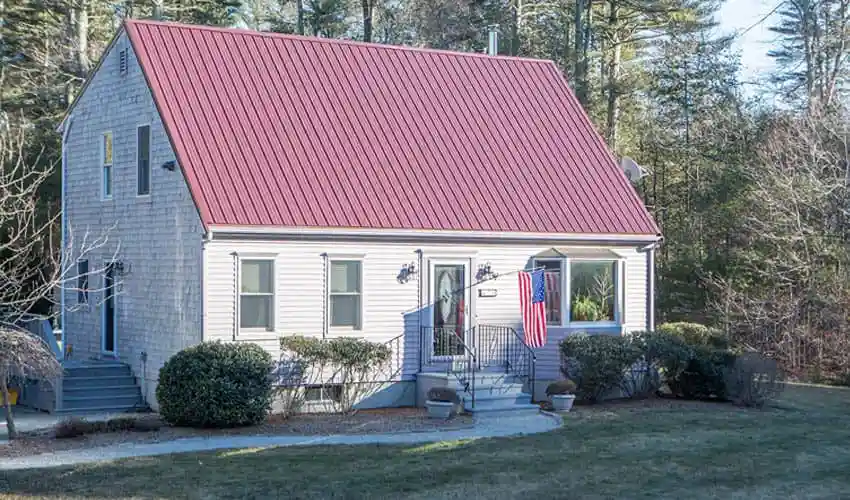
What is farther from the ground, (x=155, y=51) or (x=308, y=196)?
(x=155, y=51)

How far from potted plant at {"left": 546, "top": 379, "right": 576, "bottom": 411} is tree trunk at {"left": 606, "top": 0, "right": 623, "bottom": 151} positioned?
19.9m

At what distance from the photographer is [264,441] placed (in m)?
18.7

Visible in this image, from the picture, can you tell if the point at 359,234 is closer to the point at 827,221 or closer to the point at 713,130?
the point at 827,221

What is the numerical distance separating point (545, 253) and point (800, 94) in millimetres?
21012

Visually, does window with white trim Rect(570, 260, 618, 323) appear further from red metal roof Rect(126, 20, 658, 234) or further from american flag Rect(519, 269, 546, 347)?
american flag Rect(519, 269, 546, 347)

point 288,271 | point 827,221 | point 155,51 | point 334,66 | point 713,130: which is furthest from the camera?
point 713,130

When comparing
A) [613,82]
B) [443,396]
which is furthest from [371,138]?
[613,82]

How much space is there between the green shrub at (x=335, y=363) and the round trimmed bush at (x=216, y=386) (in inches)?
59.3

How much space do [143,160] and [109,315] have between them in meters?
3.34

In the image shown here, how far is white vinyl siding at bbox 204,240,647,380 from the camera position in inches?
859

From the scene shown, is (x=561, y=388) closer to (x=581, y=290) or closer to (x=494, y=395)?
(x=494, y=395)

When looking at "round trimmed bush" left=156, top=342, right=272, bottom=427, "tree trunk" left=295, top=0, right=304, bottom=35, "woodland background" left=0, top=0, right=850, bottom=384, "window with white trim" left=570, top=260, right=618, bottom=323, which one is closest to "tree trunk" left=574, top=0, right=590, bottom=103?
"woodland background" left=0, top=0, right=850, bottom=384

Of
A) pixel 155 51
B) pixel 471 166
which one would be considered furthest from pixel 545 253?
pixel 155 51

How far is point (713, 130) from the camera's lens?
1586 inches
